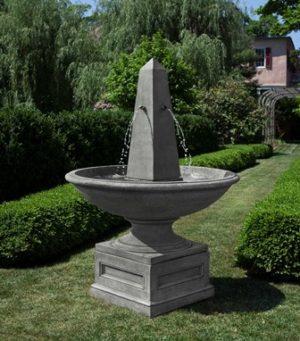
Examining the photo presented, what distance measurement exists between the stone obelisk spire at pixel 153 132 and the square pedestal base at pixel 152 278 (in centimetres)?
81

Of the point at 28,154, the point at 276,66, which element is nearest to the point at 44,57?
the point at 28,154

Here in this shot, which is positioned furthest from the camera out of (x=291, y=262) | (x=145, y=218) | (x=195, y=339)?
(x=291, y=262)

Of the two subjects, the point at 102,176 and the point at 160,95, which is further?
the point at 102,176

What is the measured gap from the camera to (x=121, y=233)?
839 centimetres

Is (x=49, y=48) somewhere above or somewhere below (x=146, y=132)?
above

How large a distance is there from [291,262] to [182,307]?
1548 millimetres

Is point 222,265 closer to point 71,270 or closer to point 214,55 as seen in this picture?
point 71,270

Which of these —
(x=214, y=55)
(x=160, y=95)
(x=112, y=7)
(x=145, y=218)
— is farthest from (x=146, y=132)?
(x=112, y=7)

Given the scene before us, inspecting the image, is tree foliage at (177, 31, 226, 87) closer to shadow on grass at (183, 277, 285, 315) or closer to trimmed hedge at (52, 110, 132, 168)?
trimmed hedge at (52, 110, 132, 168)

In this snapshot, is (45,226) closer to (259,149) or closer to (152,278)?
(152,278)

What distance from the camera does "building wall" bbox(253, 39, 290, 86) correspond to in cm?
4069

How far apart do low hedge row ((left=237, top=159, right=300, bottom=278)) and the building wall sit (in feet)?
118

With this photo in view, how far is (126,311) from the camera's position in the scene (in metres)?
5.12

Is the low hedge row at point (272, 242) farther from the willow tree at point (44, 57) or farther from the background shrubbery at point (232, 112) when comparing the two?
the willow tree at point (44, 57)
